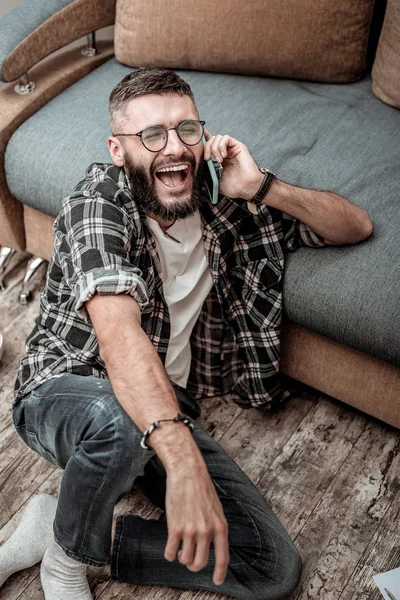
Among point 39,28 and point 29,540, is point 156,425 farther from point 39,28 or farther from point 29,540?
point 39,28

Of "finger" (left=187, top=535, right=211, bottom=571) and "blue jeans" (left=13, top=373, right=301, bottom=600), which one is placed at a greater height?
"finger" (left=187, top=535, right=211, bottom=571)

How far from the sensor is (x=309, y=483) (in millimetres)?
1719

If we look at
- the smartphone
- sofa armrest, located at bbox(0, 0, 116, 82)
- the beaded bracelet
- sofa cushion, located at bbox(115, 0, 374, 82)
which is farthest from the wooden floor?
sofa cushion, located at bbox(115, 0, 374, 82)

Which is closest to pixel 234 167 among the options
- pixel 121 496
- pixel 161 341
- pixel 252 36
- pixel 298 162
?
pixel 298 162

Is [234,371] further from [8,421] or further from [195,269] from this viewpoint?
[8,421]

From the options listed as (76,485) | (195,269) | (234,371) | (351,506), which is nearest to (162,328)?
(195,269)

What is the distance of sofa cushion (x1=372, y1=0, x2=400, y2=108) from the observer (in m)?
1.92

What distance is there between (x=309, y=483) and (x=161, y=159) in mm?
828

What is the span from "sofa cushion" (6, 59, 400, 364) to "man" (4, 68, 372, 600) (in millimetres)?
76

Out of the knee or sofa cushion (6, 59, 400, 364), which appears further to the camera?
sofa cushion (6, 59, 400, 364)

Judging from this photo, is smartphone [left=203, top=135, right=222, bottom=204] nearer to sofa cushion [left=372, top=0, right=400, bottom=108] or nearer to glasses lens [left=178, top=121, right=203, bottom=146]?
glasses lens [left=178, top=121, right=203, bottom=146]

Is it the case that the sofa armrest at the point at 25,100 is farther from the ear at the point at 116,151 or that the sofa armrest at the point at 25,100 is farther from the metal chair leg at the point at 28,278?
the ear at the point at 116,151

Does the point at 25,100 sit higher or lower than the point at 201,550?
higher

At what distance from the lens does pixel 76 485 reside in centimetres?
134
